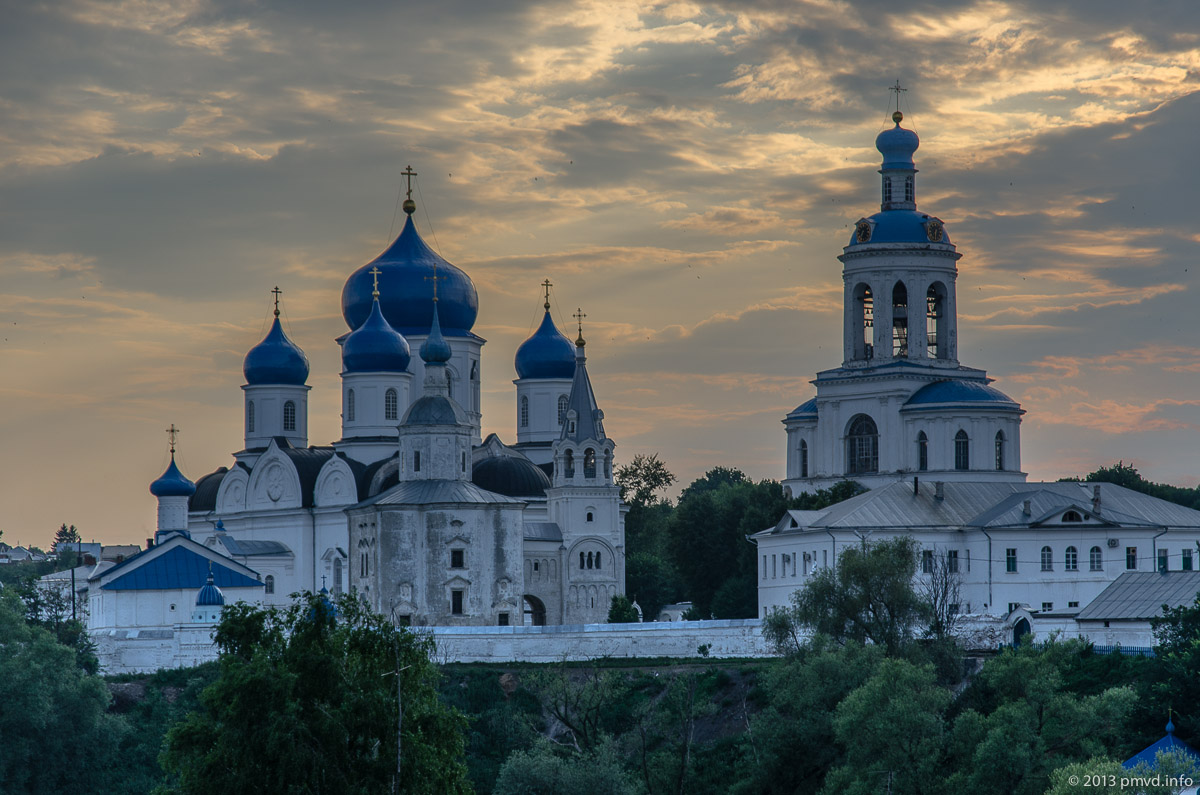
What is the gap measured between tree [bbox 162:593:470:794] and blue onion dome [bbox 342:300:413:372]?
27451mm

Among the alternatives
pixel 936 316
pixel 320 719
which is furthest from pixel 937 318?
pixel 320 719

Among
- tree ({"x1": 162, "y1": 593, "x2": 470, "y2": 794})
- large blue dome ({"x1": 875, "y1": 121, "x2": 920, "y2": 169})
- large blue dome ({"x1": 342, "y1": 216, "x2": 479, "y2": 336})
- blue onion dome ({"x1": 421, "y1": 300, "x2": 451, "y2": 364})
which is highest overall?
large blue dome ({"x1": 875, "y1": 121, "x2": 920, "y2": 169})

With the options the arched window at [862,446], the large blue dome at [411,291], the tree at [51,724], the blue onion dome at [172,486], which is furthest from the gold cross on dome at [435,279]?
the tree at [51,724]

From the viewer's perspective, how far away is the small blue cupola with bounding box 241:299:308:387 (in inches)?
2195

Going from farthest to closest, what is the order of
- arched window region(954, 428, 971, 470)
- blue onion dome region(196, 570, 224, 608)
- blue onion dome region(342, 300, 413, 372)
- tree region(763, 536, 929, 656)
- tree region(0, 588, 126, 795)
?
1. blue onion dome region(342, 300, 413, 372)
2. arched window region(954, 428, 971, 470)
3. blue onion dome region(196, 570, 224, 608)
4. tree region(763, 536, 929, 656)
5. tree region(0, 588, 126, 795)

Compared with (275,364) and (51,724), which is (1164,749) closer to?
(51,724)

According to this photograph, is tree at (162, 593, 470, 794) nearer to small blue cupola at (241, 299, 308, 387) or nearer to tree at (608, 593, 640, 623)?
tree at (608, 593, 640, 623)

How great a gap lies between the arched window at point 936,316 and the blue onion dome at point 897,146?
3562 millimetres

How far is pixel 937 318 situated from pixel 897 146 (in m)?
4.80

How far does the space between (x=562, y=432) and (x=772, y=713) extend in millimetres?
17355

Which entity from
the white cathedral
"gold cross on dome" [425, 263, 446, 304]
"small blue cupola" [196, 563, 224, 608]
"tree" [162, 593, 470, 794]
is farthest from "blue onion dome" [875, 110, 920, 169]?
"tree" [162, 593, 470, 794]

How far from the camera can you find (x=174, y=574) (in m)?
48.2

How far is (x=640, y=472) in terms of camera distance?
73.1m

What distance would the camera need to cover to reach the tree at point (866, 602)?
122 feet
